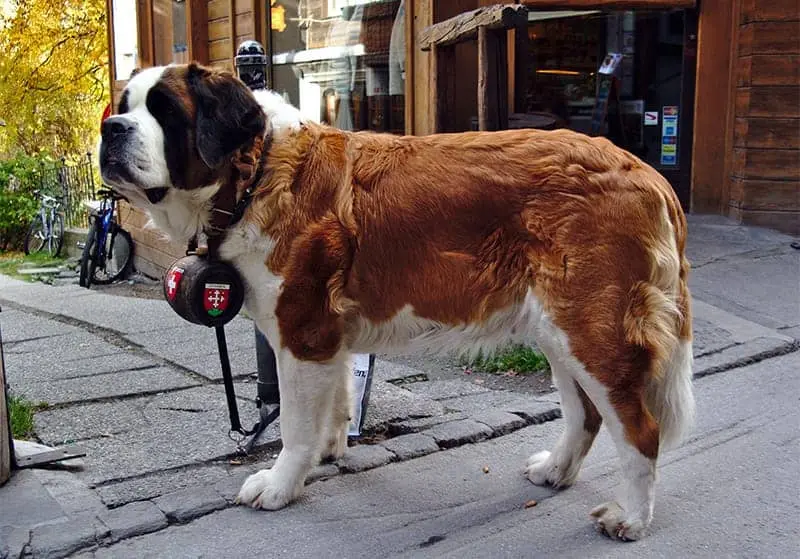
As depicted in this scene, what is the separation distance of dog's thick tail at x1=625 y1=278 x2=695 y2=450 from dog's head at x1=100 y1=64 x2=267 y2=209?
5.41ft

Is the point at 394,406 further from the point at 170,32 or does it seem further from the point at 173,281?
the point at 170,32

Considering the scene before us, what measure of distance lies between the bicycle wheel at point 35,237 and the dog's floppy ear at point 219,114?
1391 cm

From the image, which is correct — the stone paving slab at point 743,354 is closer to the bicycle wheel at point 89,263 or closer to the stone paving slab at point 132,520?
the stone paving slab at point 132,520

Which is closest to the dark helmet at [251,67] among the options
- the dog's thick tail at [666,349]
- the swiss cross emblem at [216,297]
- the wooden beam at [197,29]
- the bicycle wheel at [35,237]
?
the swiss cross emblem at [216,297]

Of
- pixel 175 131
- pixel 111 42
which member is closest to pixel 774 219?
pixel 175 131

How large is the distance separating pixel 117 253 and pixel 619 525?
31.2 feet

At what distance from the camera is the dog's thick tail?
321 centimetres

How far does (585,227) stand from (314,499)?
1.63 metres

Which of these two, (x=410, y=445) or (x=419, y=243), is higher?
(x=419, y=243)

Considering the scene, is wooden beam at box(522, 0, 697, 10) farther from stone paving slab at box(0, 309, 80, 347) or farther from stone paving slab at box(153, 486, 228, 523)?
stone paving slab at box(153, 486, 228, 523)

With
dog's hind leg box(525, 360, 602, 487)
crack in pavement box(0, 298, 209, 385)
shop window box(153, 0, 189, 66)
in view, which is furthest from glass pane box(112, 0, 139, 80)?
dog's hind leg box(525, 360, 602, 487)

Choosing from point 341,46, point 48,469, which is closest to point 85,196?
point 341,46

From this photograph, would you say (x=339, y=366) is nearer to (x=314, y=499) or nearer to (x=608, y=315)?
(x=314, y=499)

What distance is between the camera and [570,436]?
3799mm
